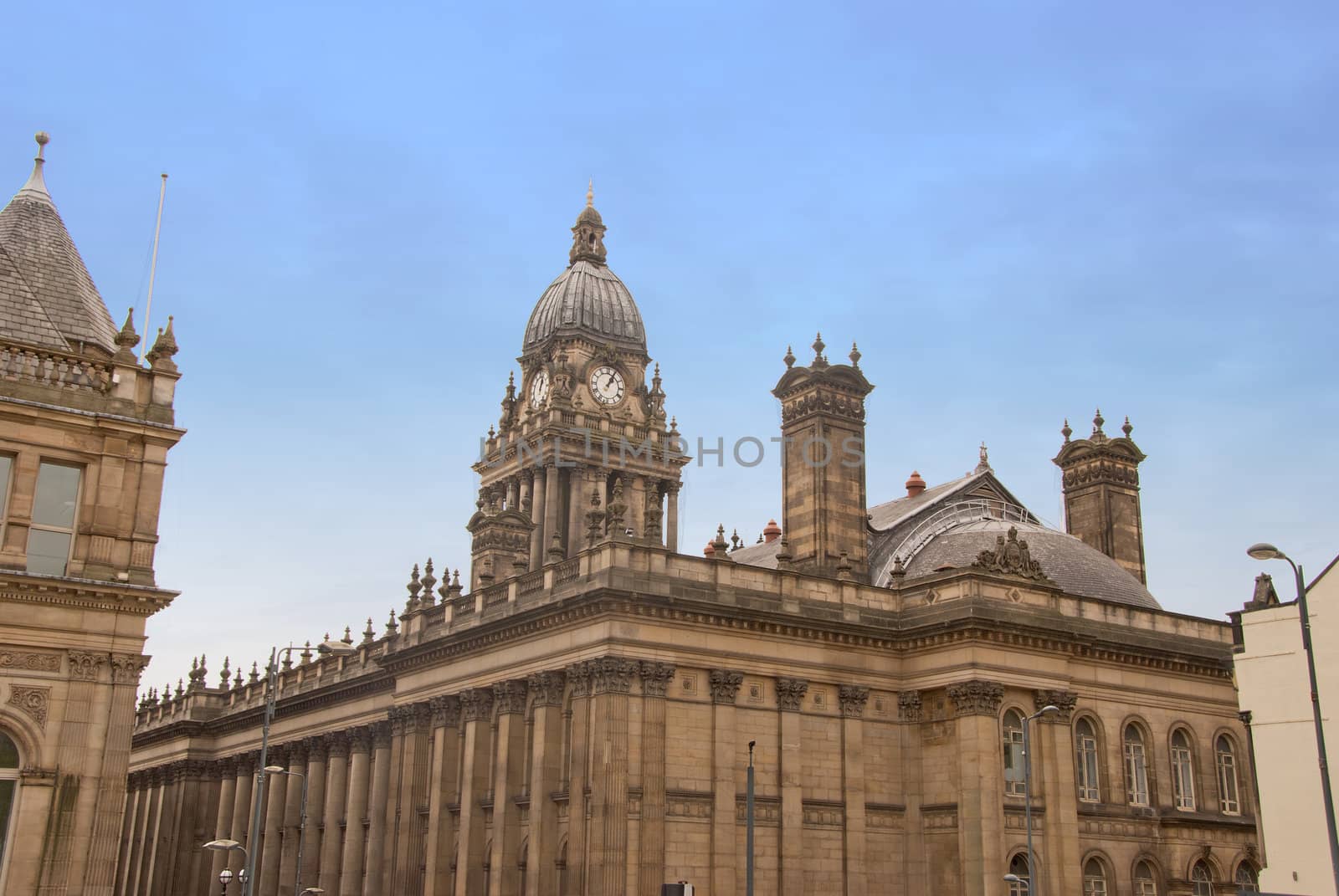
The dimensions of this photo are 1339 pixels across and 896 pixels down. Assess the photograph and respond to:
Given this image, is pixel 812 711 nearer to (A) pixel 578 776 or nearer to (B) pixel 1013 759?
(B) pixel 1013 759

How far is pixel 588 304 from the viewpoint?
79.6 meters

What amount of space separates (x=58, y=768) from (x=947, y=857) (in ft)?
97.7

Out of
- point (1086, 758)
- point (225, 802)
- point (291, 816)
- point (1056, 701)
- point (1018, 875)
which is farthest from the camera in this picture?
point (225, 802)

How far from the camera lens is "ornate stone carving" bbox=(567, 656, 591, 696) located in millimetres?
45438

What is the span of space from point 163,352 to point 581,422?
42.7 m

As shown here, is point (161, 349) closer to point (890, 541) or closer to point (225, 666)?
point (890, 541)

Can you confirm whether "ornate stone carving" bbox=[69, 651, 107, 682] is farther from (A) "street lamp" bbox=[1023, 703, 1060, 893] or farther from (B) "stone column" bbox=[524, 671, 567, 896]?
(A) "street lamp" bbox=[1023, 703, 1060, 893]

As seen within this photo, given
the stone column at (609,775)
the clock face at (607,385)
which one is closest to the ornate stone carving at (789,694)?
the stone column at (609,775)

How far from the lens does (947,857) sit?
1909 inches

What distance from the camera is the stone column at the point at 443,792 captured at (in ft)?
172

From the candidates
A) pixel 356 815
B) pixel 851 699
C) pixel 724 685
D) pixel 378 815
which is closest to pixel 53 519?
pixel 724 685

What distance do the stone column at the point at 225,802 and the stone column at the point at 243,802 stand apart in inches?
31.2

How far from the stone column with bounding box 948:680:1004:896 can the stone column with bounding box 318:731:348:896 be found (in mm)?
30566

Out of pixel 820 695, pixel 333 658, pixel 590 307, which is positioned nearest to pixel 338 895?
pixel 333 658
